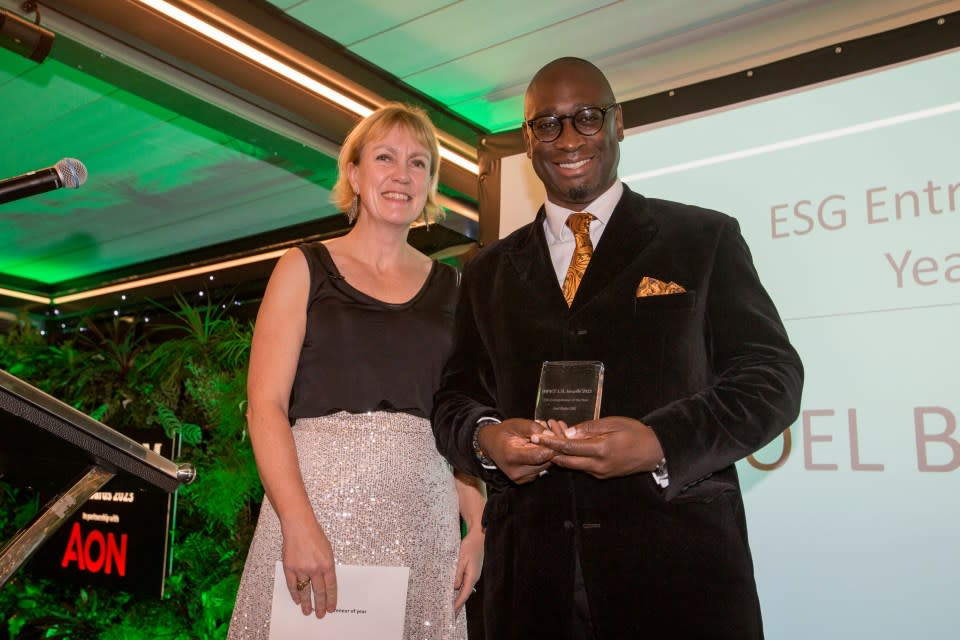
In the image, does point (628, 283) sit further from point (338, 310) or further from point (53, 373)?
point (53, 373)

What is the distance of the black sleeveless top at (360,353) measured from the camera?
72.4 inches

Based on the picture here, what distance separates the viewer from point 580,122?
1423 millimetres

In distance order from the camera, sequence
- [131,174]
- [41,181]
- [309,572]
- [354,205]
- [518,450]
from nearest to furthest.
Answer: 1. [41,181]
2. [518,450]
3. [309,572]
4. [354,205]
5. [131,174]

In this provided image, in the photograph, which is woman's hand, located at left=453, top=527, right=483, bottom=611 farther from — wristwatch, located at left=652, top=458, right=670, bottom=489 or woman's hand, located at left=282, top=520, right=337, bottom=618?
wristwatch, located at left=652, top=458, right=670, bottom=489

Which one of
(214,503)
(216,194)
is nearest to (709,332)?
(214,503)

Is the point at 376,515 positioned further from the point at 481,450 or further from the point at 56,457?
the point at 56,457

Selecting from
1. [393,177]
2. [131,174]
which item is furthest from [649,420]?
[131,174]

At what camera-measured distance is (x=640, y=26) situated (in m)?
3.59

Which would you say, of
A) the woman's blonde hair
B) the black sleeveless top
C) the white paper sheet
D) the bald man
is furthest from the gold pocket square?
the woman's blonde hair

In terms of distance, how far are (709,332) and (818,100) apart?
184 centimetres

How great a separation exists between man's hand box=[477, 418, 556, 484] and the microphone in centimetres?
70

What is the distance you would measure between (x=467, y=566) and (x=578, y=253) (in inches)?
32.3

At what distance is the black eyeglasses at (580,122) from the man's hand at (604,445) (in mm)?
536

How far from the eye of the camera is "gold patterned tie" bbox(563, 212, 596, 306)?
1401mm
